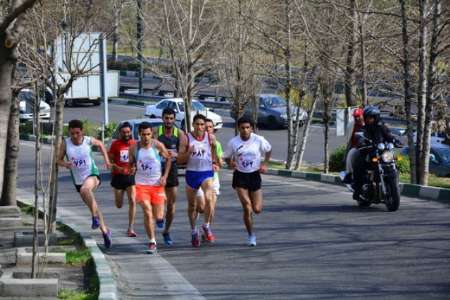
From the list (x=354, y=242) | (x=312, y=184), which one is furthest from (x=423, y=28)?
(x=354, y=242)

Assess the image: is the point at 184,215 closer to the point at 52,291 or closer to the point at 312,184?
the point at 312,184

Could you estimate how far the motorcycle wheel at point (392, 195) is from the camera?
51.3 feet

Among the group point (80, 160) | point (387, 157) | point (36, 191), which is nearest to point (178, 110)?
point (387, 157)

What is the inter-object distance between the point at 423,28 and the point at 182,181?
7.87 metres

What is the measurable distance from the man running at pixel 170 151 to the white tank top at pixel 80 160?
1027mm

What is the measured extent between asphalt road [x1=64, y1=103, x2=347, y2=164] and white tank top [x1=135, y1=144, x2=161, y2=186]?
21.1m

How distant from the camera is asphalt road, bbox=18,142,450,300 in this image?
10.2m

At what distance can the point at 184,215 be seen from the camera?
55.6ft

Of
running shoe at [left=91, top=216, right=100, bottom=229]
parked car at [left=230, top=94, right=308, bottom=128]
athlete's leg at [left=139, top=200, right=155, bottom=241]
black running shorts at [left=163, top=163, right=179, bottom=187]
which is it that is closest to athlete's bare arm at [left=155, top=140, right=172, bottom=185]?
black running shorts at [left=163, top=163, right=179, bottom=187]

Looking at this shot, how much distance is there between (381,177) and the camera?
52.0ft

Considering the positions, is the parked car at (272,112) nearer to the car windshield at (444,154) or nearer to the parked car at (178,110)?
the parked car at (178,110)

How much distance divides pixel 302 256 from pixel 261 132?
33178mm

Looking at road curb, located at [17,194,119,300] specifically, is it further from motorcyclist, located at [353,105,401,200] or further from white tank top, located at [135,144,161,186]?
motorcyclist, located at [353,105,401,200]

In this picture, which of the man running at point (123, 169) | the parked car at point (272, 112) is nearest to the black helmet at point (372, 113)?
the man running at point (123, 169)
